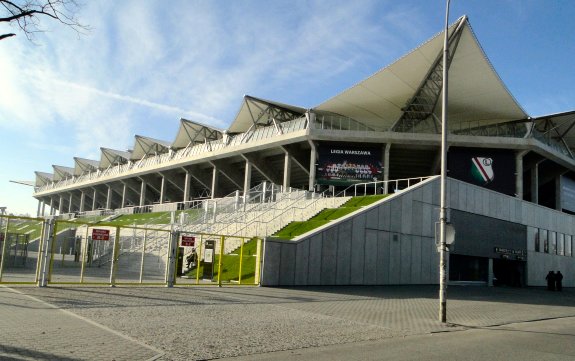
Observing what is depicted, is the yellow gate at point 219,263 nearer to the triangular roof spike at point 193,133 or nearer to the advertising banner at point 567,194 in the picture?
the triangular roof spike at point 193,133

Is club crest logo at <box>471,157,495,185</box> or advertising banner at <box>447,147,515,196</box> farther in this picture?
club crest logo at <box>471,157,495,185</box>

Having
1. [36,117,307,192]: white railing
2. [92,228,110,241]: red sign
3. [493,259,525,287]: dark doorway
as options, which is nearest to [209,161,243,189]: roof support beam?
[36,117,307,192]: white railing

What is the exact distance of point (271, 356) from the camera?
7516mm

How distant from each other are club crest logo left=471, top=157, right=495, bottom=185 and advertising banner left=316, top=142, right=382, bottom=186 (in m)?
8.44

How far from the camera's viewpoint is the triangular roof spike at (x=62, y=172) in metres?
107

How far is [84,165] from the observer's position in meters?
99.0

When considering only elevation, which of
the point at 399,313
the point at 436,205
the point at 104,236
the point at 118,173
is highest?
the point at 118,173

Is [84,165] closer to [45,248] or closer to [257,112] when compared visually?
[257,112]

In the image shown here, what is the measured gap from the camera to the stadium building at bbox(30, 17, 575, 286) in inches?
966

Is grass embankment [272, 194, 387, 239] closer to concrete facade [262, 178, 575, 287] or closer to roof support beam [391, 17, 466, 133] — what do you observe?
concrete facade [262, 178, 575, 287]

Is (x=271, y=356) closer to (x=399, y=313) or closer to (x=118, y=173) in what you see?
(x=399, y=313)

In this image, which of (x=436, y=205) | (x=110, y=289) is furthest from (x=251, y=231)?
(x=110, y=289)

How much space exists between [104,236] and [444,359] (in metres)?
11.7

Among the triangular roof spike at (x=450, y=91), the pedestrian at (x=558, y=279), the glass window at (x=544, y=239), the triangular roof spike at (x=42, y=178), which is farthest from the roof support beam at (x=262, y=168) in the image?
the triangular roof spike at (x=42, y=178)
